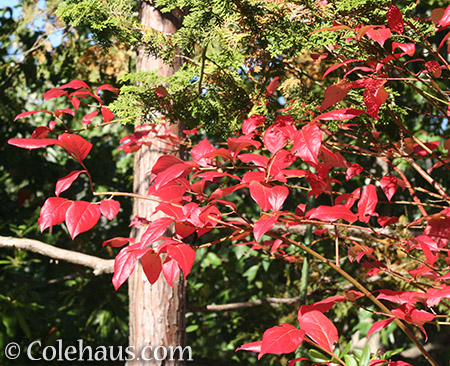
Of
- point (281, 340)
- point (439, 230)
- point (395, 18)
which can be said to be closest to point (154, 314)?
point (281, 340)

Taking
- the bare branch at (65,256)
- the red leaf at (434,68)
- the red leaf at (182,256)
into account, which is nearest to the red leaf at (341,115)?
the red leaf at (434,68)

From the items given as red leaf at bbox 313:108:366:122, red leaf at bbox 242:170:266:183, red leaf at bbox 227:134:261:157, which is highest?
red leaf at bbox 313:108:366:122

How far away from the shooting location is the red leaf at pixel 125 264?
2.83ft

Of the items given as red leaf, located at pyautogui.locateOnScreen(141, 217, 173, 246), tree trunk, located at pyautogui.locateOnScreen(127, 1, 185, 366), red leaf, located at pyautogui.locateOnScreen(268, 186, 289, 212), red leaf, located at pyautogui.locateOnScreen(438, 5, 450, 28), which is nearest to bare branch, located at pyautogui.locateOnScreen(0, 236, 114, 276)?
tree trunk, located at pyautogui.locateOnScreen(127, 1, 185, 366)

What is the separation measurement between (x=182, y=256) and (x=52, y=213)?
0.81 ft

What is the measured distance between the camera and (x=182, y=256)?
2.52ft

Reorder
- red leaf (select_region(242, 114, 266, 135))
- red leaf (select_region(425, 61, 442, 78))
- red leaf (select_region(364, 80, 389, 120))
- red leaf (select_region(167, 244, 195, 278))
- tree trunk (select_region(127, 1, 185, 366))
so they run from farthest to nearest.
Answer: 1. tree trunk (select_region(127, 1, 185, 366))
2. red leaf (select_region(242, 114, 266, 135))
3. red leaf (select_region(425, 61, 442, 78))
4. red leaf (select_region(364, 80, 389, 120))
5. red leaf (select_region(167, 244, 195, 278))

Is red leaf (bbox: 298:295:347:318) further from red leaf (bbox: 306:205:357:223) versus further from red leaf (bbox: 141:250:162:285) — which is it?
red leaf (bbox: 141:250:162:285)

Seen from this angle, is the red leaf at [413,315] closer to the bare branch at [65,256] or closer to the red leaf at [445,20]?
the red leaf at [445,20]

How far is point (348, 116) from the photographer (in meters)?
0.88

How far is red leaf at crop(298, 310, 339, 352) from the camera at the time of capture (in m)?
0.84

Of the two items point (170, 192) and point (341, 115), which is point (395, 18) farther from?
point (170, 192)

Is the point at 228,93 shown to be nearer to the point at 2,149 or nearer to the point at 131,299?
the point at 131,299

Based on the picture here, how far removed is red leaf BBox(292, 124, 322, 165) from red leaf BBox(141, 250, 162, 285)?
0.33 m
